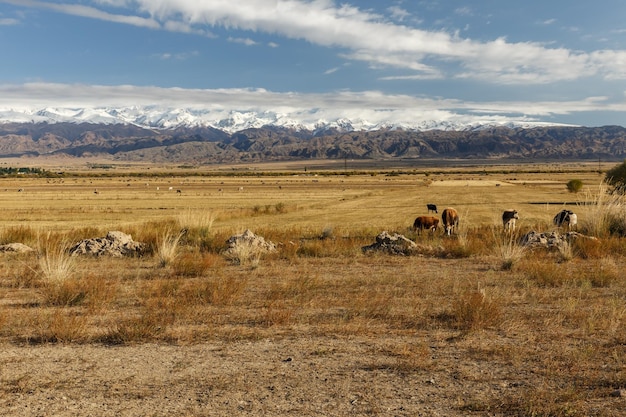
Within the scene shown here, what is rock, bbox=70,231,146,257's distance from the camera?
652 inches

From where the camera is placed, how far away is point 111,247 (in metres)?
16.8

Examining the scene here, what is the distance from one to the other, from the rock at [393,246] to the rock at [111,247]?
23.9 ft

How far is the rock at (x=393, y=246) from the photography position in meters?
16.6

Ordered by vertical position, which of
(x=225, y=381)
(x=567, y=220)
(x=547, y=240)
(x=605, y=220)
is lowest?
(x=225, y=381)

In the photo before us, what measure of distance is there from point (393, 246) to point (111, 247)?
8.77 m

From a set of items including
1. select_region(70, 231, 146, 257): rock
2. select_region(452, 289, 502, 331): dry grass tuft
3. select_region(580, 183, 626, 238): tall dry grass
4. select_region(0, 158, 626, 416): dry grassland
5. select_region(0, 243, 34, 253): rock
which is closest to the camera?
select_region(0, 158, 626, 416): dry grassland

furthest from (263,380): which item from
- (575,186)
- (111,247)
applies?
(575,186)

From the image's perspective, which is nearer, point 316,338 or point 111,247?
point 316,338

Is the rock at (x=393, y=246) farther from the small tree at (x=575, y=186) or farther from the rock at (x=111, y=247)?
the small tree at (x=575, y=186)

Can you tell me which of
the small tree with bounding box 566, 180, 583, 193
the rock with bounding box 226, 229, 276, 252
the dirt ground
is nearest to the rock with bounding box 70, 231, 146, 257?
the rock with bounding box 226, 229, 276, 252

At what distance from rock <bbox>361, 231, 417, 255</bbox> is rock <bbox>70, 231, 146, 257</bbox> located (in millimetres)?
7290

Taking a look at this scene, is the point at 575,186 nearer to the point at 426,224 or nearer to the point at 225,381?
the point at 426,224

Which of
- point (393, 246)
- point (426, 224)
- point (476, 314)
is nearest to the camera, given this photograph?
point (476, 314)

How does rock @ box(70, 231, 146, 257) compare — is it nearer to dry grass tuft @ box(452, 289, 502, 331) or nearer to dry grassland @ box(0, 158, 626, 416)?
dry grassland @ box(0, 158, 626, 416)
